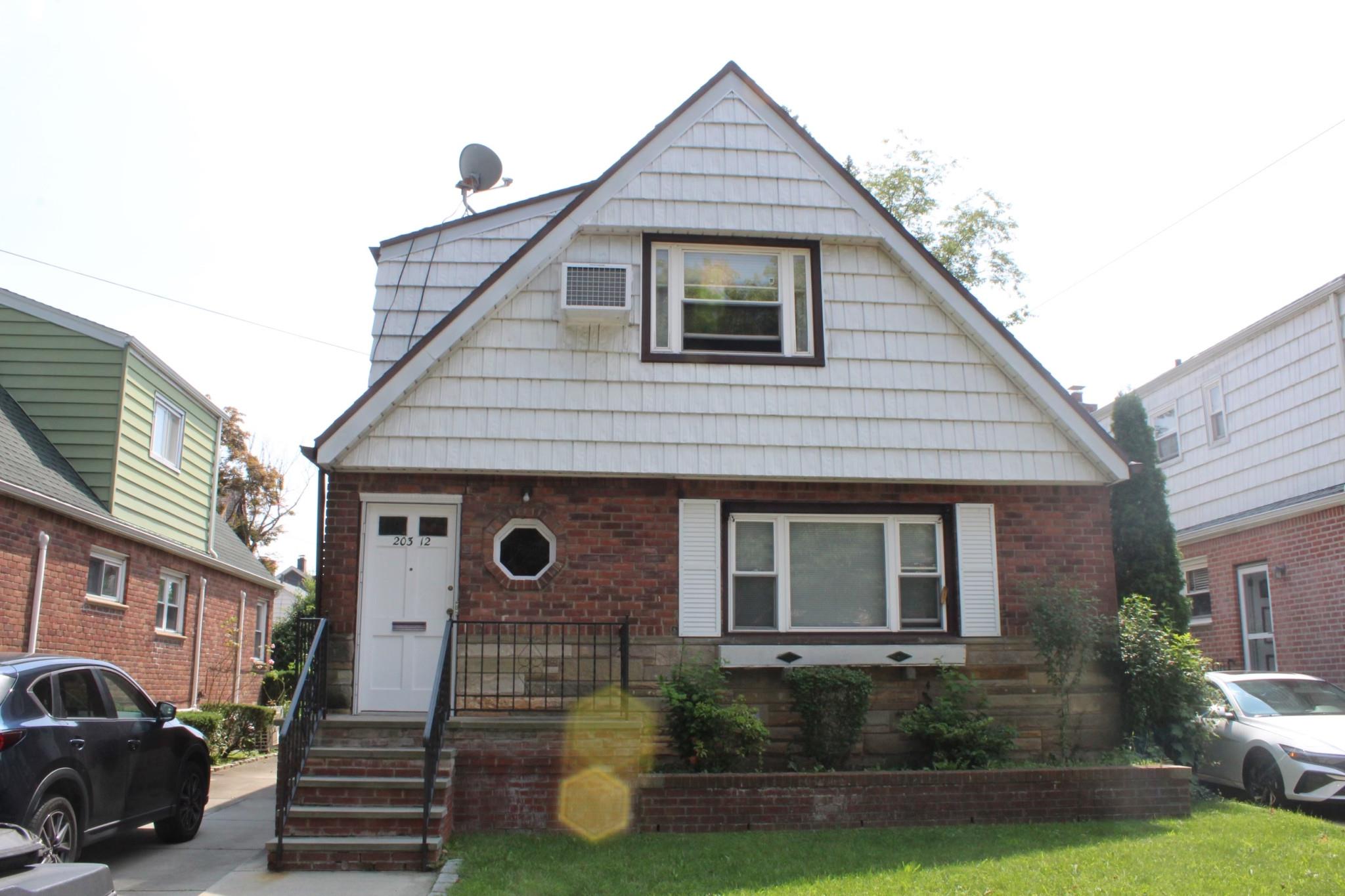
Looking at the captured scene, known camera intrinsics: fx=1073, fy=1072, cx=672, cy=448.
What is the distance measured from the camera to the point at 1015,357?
35.5ft

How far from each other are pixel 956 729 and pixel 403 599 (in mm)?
5303

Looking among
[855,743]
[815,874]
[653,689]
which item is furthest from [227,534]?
[815,874]

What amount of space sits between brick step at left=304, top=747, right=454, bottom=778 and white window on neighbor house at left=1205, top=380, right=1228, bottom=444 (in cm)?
1385

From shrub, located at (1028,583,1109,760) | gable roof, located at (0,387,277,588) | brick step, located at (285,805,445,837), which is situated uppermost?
gable roof, located at (0,387,277,588)

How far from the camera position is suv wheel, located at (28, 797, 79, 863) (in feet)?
21.9

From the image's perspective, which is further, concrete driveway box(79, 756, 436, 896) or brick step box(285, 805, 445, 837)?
brick step box(285, 805, 445, 837)

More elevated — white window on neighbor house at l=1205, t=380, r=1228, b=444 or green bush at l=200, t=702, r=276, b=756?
white window on neighbor house at l=1205, t=380, r=1228, b=444

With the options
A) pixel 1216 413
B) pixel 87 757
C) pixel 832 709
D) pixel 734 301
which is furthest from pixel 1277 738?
pixel 87 757

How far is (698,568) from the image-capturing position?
1038 centimetres

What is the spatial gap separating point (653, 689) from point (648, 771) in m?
1.05

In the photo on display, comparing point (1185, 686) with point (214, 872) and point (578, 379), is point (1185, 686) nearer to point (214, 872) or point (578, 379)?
point (578, 379)

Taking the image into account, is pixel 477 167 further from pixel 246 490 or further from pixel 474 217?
pixel 246 490

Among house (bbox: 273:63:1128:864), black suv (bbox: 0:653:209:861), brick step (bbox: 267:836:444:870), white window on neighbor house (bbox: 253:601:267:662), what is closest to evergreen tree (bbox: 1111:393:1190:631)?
house (bbox: 273:63:1128:864)

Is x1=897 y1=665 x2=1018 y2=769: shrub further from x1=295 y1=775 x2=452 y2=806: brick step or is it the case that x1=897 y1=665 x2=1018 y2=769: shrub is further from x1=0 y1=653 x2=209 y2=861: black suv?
x1=0 y1=653 x2=209 y2=861: black suv
